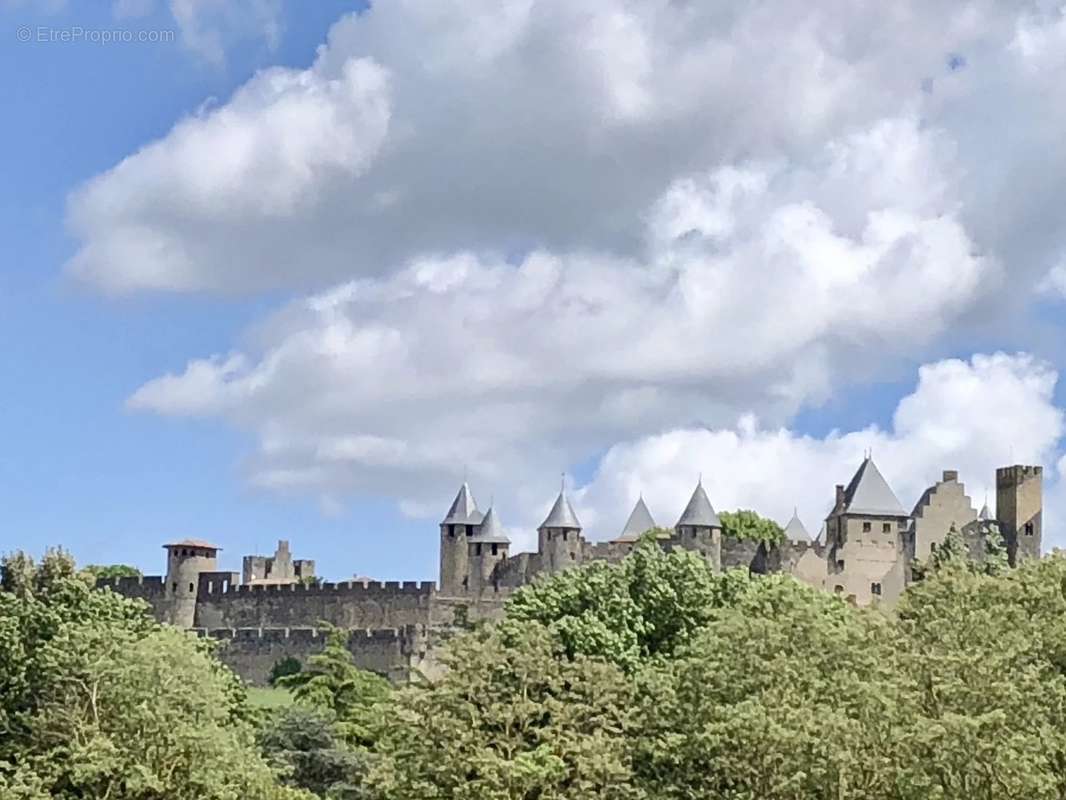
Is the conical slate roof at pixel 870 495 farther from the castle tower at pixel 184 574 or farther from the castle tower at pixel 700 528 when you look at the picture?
the castle tower at pixel 184 574

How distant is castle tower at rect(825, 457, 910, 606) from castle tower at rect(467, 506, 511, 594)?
601 inches

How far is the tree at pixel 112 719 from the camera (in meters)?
38.0

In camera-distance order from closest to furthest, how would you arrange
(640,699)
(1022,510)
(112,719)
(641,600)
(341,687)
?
(640,699)
(112,719)
(641,600)
(341,687)
(1022,510)

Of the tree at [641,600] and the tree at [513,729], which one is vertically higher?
the tree at [641,600]

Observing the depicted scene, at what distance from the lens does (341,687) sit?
73812mm

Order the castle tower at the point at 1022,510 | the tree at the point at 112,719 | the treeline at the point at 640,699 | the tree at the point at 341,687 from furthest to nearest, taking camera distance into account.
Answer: the castle tower at the point at 1022,510
the tree at the point at 341,687
the tree at the point at 112,719
the treeline at the point at 640,699

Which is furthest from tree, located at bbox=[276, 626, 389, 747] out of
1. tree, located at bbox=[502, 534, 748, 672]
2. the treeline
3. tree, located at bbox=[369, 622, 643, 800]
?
tree, located at bbox=[369, 622, 643, 800]

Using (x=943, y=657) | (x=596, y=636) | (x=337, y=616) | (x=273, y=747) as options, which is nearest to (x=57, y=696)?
(x=596, y=636)

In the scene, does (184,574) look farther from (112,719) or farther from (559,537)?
(112,719)

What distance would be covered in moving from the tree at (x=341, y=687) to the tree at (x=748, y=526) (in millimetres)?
25528

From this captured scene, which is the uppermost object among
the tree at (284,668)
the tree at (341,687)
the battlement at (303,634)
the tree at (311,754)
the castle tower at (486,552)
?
the castle tower at (486,552)

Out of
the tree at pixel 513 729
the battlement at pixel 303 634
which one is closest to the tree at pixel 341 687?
the battlement at pixel 303 634

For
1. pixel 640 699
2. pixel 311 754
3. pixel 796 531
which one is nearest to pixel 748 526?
pixel 796 531

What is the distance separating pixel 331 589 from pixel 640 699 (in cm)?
5293
